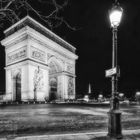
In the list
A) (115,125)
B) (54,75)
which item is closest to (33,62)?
(54,75)

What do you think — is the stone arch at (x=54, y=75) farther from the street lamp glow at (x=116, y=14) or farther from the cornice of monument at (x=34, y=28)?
the street lamp glow at (x=116, y=14)

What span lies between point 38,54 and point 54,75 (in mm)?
9237

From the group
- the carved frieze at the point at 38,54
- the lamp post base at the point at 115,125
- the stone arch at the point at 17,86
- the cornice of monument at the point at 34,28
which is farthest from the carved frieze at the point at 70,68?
the lamp post base at the point at 115,125

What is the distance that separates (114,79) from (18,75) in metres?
31.3

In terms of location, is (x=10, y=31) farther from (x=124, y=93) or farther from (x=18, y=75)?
(x=124, y=93)

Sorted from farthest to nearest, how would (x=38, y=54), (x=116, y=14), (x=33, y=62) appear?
(x=38, y=54) → (x=33, y=62) → (x=116, y=14)

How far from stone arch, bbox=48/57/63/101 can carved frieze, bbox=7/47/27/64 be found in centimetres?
686

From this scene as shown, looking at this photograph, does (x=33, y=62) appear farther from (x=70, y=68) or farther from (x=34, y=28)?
(x=70, y=68)

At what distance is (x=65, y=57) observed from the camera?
4222 centimetres

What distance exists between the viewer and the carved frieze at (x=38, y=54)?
32.7m

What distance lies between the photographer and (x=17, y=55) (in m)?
33.9

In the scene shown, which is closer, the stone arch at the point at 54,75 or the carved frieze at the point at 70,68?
the stone arch at the point at 54,75

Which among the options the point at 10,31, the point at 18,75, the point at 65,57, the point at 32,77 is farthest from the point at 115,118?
the point at 65,57

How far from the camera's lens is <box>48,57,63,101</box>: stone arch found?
39856mm
